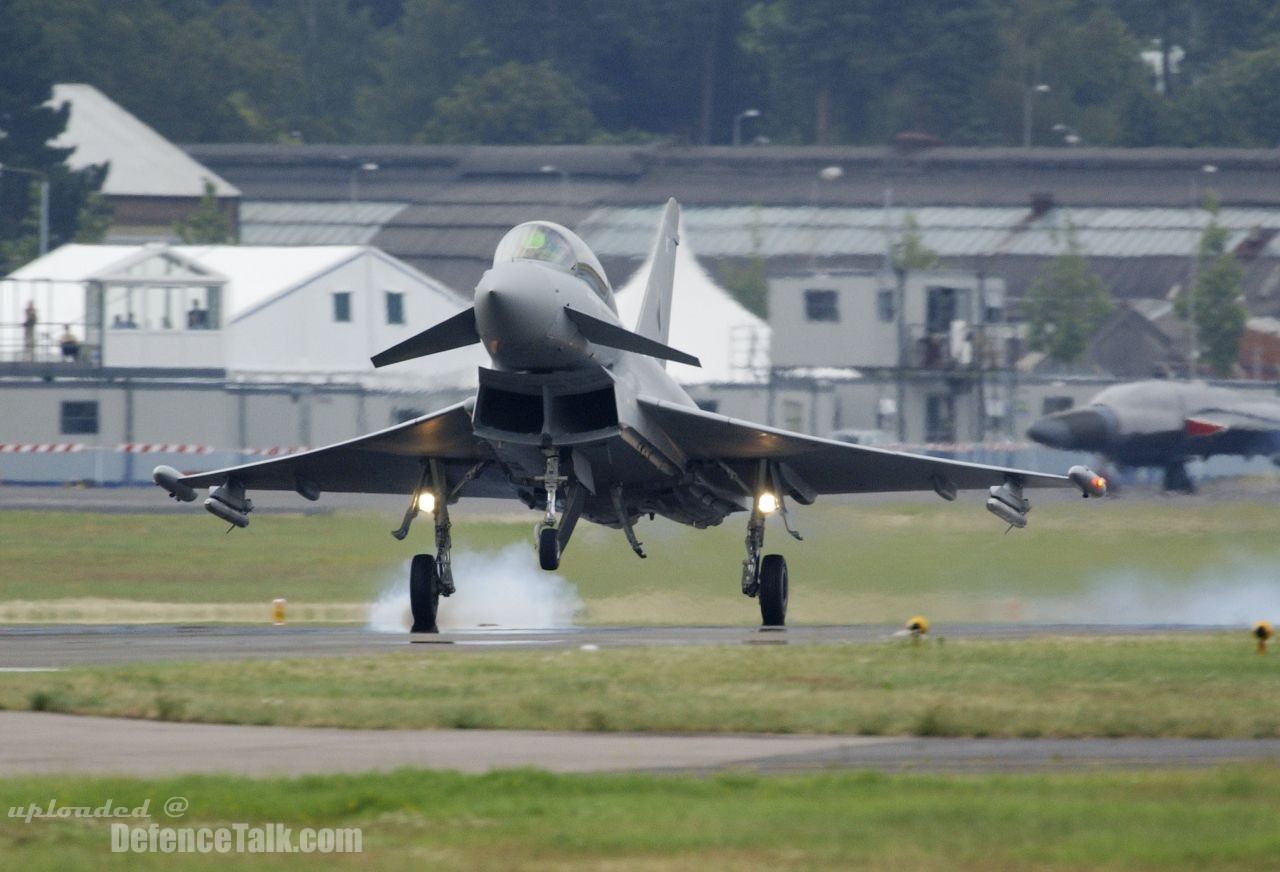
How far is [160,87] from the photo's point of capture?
115 meters

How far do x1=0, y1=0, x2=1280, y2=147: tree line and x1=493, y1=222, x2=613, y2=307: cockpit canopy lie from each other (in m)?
89.0

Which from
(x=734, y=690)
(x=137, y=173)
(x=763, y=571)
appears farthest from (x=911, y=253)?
(x=734, y=690)

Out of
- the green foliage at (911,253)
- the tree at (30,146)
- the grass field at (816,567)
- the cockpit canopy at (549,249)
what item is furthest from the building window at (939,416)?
the tree at (30,146)

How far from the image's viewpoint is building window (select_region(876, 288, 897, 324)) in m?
53.9

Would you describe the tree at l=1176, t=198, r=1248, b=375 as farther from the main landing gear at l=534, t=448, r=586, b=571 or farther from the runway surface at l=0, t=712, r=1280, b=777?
the runway surface at l=0, t=712, r=1280, b=777

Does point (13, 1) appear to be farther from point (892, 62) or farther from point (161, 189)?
point (892, 62)

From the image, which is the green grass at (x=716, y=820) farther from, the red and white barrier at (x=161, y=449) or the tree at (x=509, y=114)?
the tree at (x=509, y=114)

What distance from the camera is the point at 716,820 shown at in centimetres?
883

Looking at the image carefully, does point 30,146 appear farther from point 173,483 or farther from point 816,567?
point 173,483

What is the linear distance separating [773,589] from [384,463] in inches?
167

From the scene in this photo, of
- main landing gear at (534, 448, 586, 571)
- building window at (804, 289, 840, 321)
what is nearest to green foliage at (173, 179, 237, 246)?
building window at (804, 289, 840, 321)

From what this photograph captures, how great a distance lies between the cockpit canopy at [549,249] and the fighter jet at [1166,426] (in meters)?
27.1

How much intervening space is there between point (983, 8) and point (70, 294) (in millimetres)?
68936

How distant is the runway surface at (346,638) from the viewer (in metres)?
17.0
